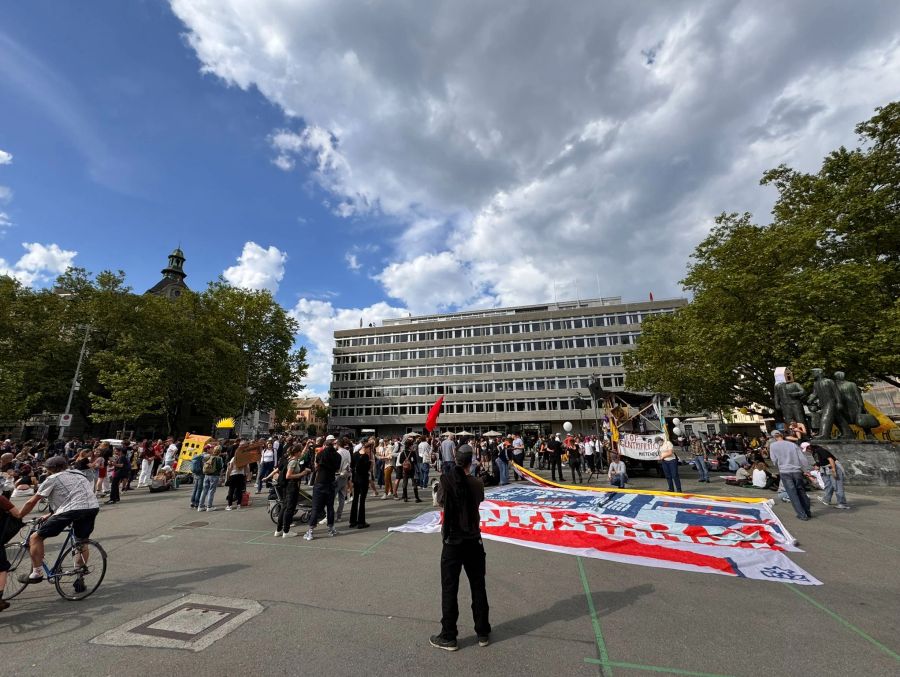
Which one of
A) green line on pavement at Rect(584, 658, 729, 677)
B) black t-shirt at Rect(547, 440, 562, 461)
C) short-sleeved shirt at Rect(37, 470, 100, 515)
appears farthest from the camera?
black t-shirt at Rect(547, 440, 562, 461)

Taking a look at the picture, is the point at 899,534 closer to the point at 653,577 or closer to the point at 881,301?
the point at 653,577

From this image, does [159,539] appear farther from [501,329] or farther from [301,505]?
[501,329]

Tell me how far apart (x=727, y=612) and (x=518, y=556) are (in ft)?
9.70

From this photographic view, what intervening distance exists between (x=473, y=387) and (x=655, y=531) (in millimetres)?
52790

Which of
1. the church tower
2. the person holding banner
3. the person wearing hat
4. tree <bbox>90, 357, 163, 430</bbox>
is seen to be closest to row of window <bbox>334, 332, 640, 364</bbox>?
the church tower

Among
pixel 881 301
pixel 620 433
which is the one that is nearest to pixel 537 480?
pixel 620 433

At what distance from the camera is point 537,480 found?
1456 centimetres

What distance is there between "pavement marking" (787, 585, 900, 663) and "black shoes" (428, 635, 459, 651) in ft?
12.4

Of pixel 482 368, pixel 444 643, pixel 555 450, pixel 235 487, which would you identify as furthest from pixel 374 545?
pixel 482 368

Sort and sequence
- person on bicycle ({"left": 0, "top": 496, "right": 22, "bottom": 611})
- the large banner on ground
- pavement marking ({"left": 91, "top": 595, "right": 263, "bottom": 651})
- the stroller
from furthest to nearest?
the stroller
the large banner on ground
person on bicycle ({"left": 0, "top": 496, "right": 22, "bottom": 611})
pavement marking ({"left": 91, "top": 595, "right": 263, "bottom": 651})

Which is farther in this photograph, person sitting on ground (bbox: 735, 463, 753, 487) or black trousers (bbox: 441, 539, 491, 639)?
person sitting on ground (bbox: 735, 463, 753, 487)

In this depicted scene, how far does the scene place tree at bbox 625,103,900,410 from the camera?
57.2ft

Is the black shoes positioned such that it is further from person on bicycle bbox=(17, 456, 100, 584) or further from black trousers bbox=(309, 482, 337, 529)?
black trousers bbox=(309, 482, 337, 529)

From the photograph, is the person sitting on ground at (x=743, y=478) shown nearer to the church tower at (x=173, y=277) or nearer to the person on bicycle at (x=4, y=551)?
the person on bicycle at (x=4, y=551)
